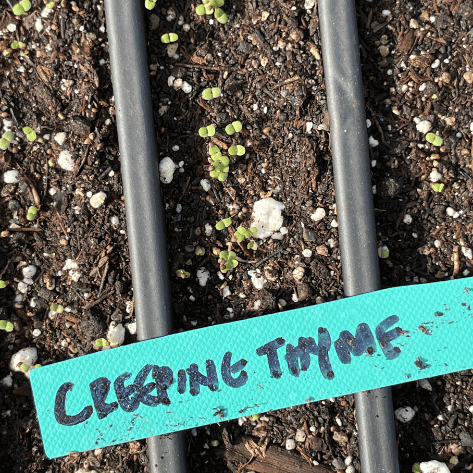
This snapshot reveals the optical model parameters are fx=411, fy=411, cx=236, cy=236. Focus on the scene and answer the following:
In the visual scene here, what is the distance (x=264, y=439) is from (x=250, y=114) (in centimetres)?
87

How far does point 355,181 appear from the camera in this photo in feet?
3.38

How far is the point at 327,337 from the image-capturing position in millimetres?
1049

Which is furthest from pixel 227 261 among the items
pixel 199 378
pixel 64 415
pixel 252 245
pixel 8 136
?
pixel 8 136

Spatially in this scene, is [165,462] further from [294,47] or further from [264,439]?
[294,47]

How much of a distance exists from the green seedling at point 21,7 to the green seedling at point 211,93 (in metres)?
0.51

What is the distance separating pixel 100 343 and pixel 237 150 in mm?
615

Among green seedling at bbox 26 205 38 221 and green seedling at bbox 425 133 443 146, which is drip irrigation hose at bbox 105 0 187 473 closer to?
green seedling at bbox 26 205 38 221

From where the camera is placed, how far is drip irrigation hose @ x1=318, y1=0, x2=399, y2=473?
102 cm

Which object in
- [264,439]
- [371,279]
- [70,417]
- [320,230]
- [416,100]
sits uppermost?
[416,100]

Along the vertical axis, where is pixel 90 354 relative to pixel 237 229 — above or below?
below

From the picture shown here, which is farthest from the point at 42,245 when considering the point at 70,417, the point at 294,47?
the point at 294,47

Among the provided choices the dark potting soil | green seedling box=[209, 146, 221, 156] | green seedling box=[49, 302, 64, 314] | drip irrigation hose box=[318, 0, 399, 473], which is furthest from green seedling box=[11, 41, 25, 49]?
drip irrigation hose box=[318, 0, 399, 473]

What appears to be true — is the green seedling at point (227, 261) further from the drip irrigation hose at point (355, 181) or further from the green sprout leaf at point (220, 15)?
the green sprout leaf at point (220, 15)

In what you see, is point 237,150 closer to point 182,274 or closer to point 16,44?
point 182,274
